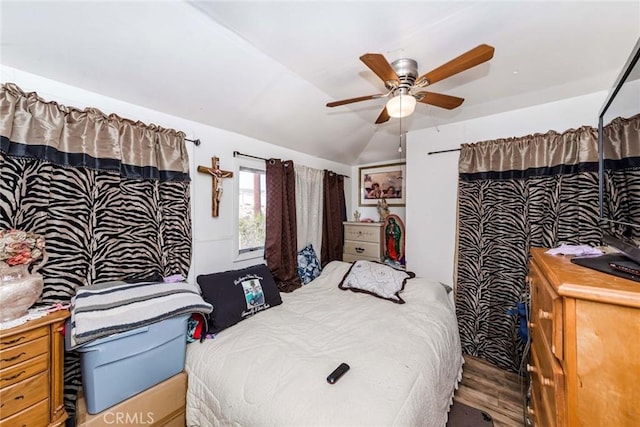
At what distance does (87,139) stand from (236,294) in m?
1.44

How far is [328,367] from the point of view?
1.32m

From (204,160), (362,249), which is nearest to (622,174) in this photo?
(362,249)

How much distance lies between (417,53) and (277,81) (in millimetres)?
1093

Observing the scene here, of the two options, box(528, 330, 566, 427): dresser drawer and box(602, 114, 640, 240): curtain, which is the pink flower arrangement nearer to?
box(528, 330, 566, 427): dresser drawer

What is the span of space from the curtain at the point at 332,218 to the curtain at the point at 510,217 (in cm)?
159

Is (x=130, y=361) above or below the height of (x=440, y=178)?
below

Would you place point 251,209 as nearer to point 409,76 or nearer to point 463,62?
point 409,76

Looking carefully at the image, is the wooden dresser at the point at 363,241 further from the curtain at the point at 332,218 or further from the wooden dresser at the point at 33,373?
the wooden dresser at the point at 33,373

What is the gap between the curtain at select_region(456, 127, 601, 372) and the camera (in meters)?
2.06

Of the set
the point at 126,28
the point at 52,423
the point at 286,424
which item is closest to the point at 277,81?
the point at 126,28

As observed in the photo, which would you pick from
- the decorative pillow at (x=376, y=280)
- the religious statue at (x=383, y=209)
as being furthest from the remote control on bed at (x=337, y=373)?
the religious statue at (x=383, y=209)

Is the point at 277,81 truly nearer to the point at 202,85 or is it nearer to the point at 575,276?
the point at 202,85

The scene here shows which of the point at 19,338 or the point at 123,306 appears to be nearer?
the point at 19,338

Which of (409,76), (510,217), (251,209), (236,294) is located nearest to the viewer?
(409,76)
